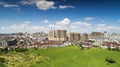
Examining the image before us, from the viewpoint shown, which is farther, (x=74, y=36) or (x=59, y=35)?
(x=74, y=36)

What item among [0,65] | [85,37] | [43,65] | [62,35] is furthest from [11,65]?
[85,37]

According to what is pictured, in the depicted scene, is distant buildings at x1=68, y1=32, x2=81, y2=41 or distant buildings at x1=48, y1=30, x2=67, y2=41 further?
distant buildings at x1=68, y1=32, x2=81, y2=41

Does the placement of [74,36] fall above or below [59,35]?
below

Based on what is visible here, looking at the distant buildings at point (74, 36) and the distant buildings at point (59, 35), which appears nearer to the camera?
the distant buildings at point (59, 35)

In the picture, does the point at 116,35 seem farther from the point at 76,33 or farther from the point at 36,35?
the point at 36,35

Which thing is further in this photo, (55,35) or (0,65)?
(55,35)

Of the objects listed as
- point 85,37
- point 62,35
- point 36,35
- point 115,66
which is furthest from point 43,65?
point 36,35

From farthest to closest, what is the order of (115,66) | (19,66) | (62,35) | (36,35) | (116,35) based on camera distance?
1. (36,35)
2. (116,35)
3. (62,35)
4. (115,66)
5. (19,66)

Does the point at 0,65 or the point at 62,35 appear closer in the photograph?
the point at 0,65

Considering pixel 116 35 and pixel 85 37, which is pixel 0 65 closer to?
pixel 85 37

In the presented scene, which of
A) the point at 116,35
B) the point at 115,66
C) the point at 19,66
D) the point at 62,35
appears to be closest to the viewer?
the point at 19,66
